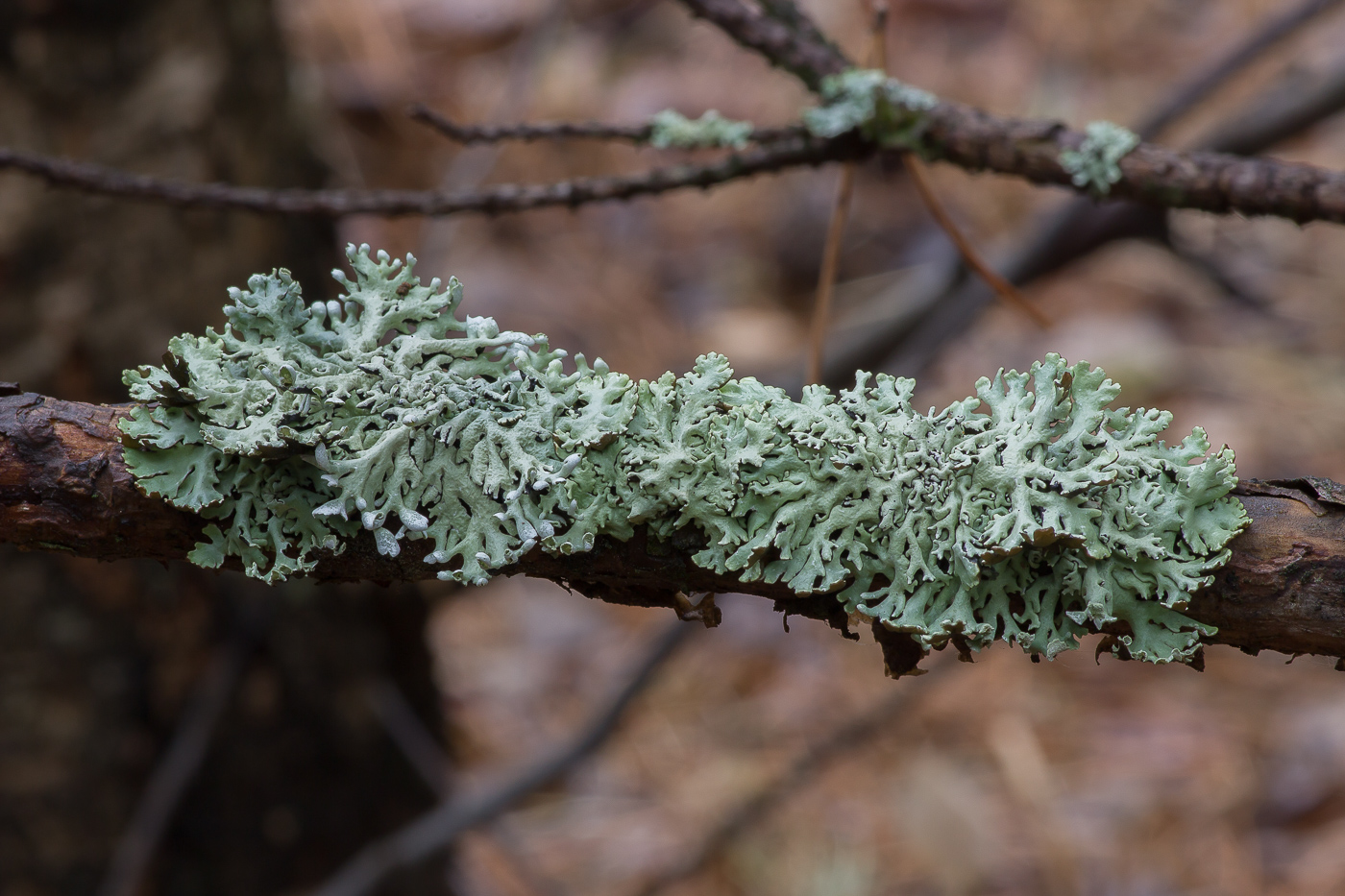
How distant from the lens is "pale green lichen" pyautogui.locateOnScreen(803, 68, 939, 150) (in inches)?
41.3

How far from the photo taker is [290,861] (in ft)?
5.66

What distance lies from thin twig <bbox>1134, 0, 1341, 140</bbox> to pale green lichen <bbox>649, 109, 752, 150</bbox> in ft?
3.28

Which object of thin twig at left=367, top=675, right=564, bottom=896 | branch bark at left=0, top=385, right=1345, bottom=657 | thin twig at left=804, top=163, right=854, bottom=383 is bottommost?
thin twig at left=367, top=675, right=564, bottom=896

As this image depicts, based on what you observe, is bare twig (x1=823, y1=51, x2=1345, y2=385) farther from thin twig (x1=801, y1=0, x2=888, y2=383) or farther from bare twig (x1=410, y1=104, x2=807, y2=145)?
bare twig (x1=410, y1=104, x2=807, y2=145)

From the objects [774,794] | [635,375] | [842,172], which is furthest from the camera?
[635,375]

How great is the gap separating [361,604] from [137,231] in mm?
704

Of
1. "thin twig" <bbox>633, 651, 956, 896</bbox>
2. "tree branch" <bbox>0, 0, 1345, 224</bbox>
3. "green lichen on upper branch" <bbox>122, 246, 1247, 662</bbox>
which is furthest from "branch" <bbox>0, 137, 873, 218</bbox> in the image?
"thin twig" <bbox>633, 651, 956, 896</bbox>

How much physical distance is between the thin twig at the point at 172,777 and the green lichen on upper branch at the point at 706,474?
101cm

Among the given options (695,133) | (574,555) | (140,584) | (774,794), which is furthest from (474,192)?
(774,794)

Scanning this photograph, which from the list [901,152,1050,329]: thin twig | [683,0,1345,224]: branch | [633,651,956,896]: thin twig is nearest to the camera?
[683,0,1345,224]: branch

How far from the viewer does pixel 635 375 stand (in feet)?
10.3

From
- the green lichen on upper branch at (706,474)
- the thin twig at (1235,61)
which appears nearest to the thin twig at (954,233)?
the green lichen on upper branch at (706,474)

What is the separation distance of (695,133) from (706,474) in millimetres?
561

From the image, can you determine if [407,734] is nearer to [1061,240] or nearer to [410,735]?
[410,735]
